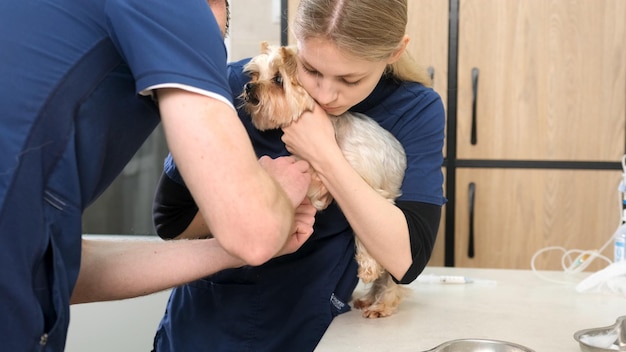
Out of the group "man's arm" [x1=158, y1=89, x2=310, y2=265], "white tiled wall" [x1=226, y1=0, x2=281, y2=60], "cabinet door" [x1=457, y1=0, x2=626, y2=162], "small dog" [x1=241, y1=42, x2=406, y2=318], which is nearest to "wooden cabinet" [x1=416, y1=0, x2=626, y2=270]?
"cabinet door" [x1=457, y1=0, x2=626, y2=162]

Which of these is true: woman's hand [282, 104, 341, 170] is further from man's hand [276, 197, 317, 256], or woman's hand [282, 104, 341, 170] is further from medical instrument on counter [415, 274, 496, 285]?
medical instrument on counter [415, 274, 496, 285]

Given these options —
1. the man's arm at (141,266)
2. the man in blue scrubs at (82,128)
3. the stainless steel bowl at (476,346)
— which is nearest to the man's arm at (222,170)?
the man in blue scrubs at (82,128)

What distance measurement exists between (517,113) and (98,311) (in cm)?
188

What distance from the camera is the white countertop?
1.25m

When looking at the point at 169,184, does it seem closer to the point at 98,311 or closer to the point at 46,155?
the point at 46,155

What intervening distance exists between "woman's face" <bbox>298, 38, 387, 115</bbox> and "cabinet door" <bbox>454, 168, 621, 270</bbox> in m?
1.48

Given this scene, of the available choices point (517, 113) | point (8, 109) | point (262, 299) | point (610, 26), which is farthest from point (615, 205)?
point (8, 109)

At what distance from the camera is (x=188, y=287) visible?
1.52m

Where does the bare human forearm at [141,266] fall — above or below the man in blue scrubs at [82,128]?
below

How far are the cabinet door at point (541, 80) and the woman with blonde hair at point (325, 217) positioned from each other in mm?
1288

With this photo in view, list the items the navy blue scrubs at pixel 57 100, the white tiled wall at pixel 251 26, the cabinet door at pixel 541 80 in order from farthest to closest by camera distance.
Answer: the white tiled wall at pixel 251 26 < the cabinet door at pixel 541 80 < the navy blue scrubs at pixel 57 100

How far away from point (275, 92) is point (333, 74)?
6.7 inches

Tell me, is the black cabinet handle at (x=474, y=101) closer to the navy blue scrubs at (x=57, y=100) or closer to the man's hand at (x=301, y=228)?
the man's hand at (x=301, y=228)

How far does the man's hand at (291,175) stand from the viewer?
4.08 ft
